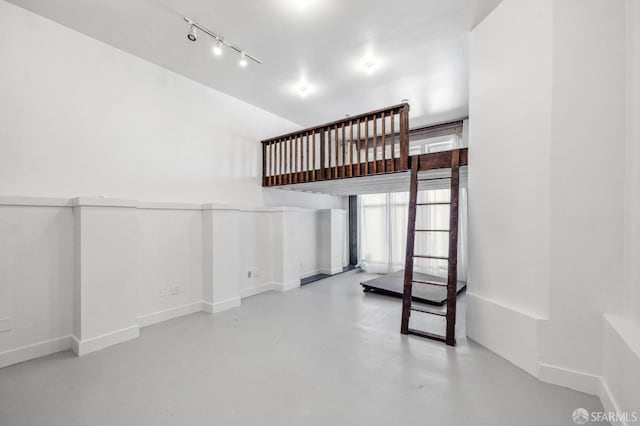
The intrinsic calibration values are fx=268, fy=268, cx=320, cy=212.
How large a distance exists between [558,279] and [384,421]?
5.39 feet

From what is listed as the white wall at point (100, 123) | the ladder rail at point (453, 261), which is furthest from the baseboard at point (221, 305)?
the ladder rail at point (453, 261)

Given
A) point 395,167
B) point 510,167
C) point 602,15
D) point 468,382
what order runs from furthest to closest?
1. point 395,167
2. point 510,167
3. point 468,382
4. point 602,15

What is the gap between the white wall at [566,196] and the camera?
1801 millimetres

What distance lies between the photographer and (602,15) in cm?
186

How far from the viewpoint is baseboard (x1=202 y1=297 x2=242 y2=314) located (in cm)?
353

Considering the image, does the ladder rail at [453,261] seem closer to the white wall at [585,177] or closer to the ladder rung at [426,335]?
the ladder rung at [426,335]

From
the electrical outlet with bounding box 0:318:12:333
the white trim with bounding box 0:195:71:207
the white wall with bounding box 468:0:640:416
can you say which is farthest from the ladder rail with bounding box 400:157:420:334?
the electrical outlet with bounding box 0:318:12:333

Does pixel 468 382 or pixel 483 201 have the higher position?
pixel 483 201

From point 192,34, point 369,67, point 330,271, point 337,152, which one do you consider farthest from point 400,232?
point 192,34

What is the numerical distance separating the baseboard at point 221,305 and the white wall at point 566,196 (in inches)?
120

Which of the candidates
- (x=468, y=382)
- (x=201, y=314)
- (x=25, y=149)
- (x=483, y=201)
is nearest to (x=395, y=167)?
(x=483, y=201)

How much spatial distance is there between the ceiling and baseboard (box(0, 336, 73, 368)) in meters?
3.11

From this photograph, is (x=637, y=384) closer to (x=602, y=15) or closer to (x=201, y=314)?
(x=602, y=15)

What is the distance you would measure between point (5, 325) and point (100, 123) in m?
2.07
